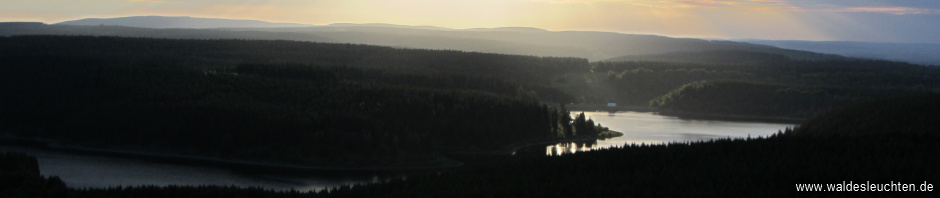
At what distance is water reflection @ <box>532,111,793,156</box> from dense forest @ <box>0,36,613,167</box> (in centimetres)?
471

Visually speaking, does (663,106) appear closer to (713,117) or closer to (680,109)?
(680,109)

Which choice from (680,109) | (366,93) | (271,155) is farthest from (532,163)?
(680,109)

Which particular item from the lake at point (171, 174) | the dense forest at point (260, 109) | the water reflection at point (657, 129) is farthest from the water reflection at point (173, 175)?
the water reflection at point (657, 129)

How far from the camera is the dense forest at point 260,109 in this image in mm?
102562

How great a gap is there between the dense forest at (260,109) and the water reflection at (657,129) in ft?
15.5

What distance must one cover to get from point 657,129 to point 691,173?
76551 mm

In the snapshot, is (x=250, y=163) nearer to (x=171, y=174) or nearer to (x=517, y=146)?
(x=171, y=174)

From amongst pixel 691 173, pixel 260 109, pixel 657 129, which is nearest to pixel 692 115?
pixel 657 129

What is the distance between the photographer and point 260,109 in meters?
110

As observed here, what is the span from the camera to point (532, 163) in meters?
70.0

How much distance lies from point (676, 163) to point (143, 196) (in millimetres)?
29810

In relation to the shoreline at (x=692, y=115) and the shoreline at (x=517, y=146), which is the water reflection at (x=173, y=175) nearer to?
the shoreline at (x=517, y=146)

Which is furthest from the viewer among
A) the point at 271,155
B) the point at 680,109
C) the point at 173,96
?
the point at 680,109

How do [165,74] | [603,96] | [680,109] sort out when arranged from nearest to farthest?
[165,74] < [680,109] < [603,96]
